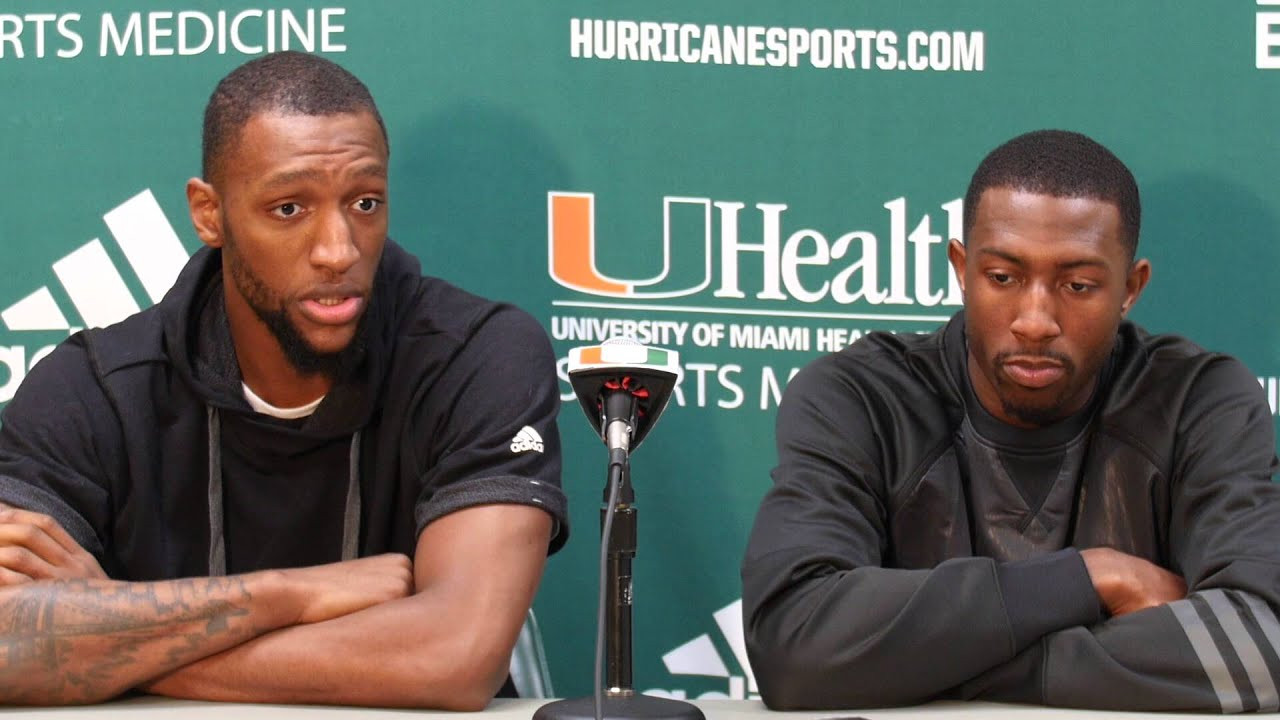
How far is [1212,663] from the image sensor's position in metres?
1.80

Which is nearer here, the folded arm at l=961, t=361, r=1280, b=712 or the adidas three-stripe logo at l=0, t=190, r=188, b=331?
the folded arm at l=961, t=361, r=1280, b=712

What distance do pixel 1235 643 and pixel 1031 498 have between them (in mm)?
461

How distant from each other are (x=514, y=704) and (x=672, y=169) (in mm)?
1131

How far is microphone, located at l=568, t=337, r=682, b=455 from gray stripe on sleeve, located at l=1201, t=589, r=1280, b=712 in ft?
2.46

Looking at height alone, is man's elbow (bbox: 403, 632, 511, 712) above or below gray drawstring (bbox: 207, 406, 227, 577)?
below

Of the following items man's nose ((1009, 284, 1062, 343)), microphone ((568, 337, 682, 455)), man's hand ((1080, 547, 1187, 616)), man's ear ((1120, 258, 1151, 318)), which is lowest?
man's hand ((1080, 547, 1187, 616))

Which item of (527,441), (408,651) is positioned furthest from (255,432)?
(408,651)

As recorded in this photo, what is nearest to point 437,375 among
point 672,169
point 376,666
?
point 376,666

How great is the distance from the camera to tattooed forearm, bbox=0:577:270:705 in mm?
1816

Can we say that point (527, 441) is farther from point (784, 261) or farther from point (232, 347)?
point (784, 261)

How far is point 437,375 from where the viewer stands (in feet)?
7.31

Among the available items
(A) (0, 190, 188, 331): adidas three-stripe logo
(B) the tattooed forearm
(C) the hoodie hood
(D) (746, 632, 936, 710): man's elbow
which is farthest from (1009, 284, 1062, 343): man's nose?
(A) (0, 190, 188, 331): adidas three-stripe logo

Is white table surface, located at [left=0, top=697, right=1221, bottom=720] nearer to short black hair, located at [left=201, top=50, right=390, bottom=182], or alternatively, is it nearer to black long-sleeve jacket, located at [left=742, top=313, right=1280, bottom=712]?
black long-sleeve jacket, located at [left=742, top=313, right=1280, bottom=712]

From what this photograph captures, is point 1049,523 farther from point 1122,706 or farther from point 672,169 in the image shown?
point 672,169
